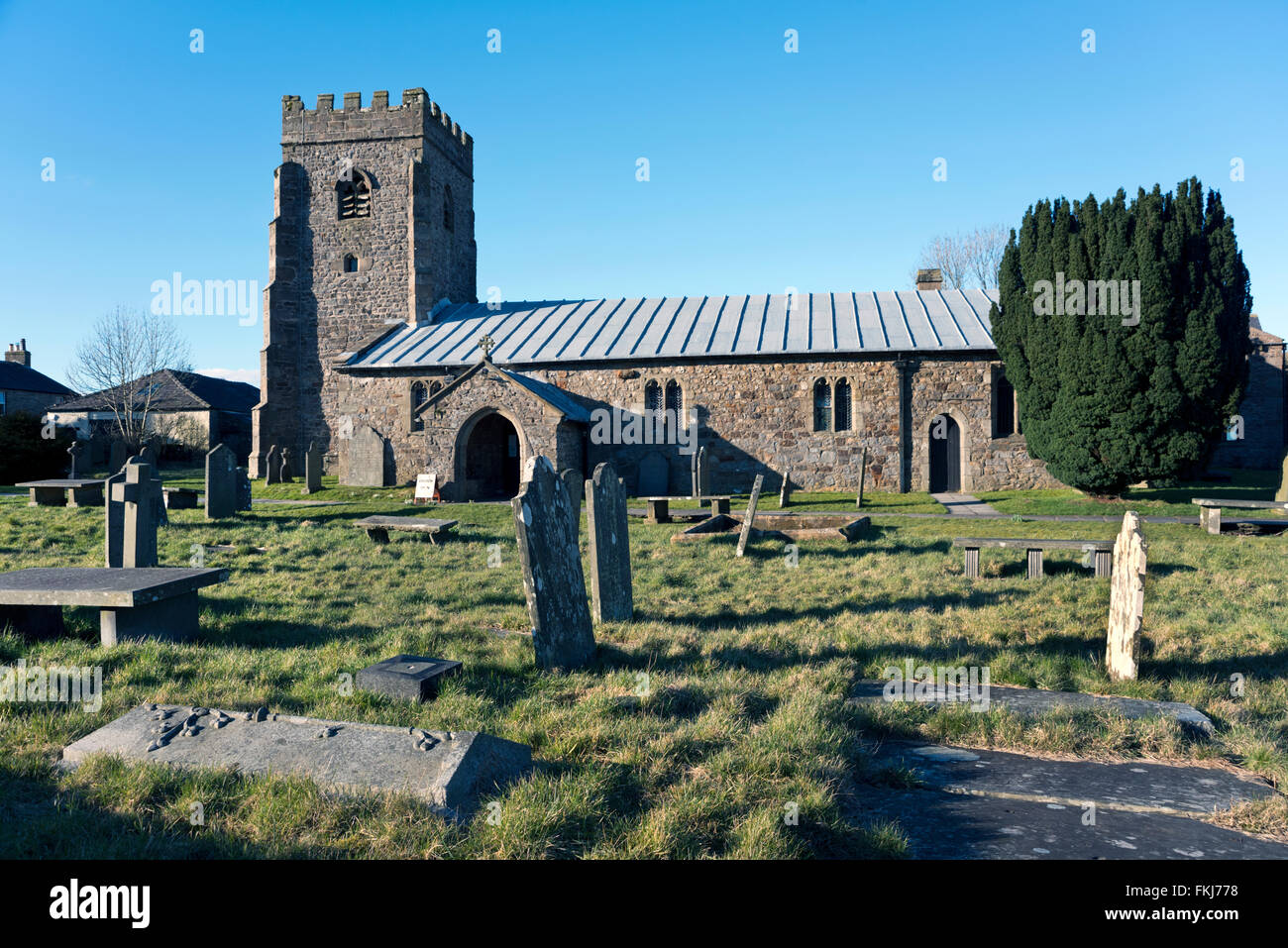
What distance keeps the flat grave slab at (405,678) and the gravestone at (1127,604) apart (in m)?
4.88

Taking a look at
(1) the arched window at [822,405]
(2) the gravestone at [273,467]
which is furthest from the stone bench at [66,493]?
(1) the arched window at [822,405]

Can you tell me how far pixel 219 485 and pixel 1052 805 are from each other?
16435 millimetres

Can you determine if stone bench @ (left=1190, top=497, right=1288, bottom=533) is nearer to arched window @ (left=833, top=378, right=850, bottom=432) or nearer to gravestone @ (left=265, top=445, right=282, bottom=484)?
arched window @ (left=833, top=378, right=850, bottom=432)

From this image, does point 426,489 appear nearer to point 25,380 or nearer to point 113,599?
point 113,599

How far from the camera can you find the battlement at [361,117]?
2817cm

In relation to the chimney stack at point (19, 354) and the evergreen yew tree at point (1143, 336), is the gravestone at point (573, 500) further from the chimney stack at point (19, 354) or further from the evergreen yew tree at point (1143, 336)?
the chimney stack at point (19, 354)

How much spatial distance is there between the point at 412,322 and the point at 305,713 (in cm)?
2529

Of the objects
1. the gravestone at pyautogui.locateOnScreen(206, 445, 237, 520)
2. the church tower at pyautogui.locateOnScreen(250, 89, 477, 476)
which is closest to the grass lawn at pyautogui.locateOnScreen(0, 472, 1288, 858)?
the gravestone at pyautogui.locateOnScreen(206, 445, 237, 520)

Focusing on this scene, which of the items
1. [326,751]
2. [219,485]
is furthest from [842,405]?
[326,751]

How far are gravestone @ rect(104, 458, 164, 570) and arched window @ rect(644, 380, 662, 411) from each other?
15.9 meters

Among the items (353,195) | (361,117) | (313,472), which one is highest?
(361,117)

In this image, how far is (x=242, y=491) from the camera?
17.1 metres
